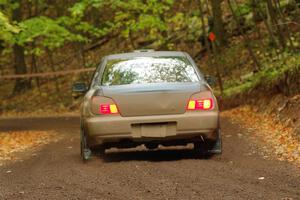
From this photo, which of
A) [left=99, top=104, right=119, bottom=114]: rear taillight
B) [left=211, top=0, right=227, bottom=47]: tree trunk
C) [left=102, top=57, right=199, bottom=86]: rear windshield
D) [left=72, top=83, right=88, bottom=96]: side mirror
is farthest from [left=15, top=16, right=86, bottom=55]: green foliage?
[left=99, top=104, right=119, bottom=114]: rear taillight

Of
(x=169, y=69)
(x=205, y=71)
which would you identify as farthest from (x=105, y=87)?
(x=205, y=71)

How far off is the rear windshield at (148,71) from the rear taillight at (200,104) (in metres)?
0.54

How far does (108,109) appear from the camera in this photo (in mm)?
9141

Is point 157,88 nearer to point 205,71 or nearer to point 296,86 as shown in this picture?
point 296,86

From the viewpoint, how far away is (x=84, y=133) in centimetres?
954

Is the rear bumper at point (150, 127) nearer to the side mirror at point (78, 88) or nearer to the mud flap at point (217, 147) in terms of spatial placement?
the mud flap at point (217, 147)

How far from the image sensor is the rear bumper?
357 inches

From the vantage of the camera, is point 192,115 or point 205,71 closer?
point 192,115

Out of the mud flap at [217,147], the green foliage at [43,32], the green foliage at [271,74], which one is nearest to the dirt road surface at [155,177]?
the mud flap at [217,147]

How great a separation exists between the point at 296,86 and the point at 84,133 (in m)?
7.85

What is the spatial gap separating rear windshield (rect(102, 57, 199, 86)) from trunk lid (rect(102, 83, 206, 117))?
41cm

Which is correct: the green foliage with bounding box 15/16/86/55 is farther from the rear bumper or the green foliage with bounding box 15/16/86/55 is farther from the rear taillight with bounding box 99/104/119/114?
the rear bumper

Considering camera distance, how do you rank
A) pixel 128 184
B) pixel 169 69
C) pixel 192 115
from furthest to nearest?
pixel 169 69, pixel 192 115, pixel 128 184

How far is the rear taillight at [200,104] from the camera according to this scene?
9164 mm
